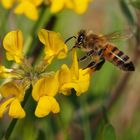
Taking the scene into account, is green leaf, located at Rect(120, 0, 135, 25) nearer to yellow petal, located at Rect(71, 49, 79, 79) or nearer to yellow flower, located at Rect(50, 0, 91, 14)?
yellow flower, located at Rect(50, 0, 91, 14)

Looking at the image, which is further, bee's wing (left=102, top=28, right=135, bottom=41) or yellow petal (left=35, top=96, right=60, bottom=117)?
bee's wing (left=102, top=28, right=135, bottom=41)

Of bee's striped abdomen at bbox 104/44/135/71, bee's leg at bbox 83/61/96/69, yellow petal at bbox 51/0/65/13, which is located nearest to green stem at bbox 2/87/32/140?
bee's leg at bbox 83/61/96/69

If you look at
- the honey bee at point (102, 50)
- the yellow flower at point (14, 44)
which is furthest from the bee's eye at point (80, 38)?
the yellow flower at point (14, 44)

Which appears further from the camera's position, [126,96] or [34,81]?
[126,96]

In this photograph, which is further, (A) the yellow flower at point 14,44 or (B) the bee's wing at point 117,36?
(B) the bee's wing at point 117,36

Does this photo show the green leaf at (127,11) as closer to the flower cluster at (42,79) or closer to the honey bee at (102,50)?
the honey bee at (102,50)

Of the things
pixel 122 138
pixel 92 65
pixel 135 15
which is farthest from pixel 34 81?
pixel 135 15

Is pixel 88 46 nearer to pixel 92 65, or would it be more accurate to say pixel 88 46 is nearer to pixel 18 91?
pixel 92 65
